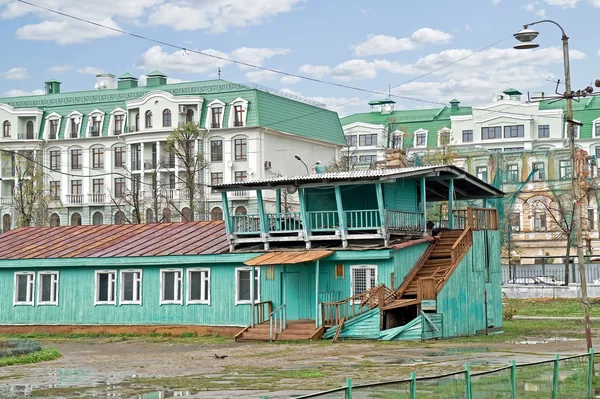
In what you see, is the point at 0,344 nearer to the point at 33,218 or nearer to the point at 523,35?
the point at 523,35

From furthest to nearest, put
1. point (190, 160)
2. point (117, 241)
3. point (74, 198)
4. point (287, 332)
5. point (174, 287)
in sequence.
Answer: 1. point (74, 198)
2. point (190, 160)
3. point (117, 241)
4. point (174, 287)
5. point (287, 332)

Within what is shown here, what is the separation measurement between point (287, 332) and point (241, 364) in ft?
26.5

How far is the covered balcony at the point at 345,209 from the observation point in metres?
33.9

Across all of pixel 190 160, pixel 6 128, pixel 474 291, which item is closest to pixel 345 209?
pixel 474 291

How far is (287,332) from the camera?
3341cm

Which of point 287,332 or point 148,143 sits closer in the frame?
point 287,332

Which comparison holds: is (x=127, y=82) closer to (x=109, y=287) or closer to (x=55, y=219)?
(x=55, y=219)

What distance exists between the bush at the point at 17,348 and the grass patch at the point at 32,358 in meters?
0.24

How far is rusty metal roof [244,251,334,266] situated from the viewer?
1297 inches

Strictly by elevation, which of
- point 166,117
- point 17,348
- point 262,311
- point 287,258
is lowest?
point 17,348

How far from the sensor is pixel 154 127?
292ft

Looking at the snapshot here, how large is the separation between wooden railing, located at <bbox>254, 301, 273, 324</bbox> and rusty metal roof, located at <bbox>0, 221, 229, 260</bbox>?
2737 millimetres

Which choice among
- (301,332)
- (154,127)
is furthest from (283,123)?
(301,332)

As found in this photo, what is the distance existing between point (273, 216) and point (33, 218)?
47.8 m
